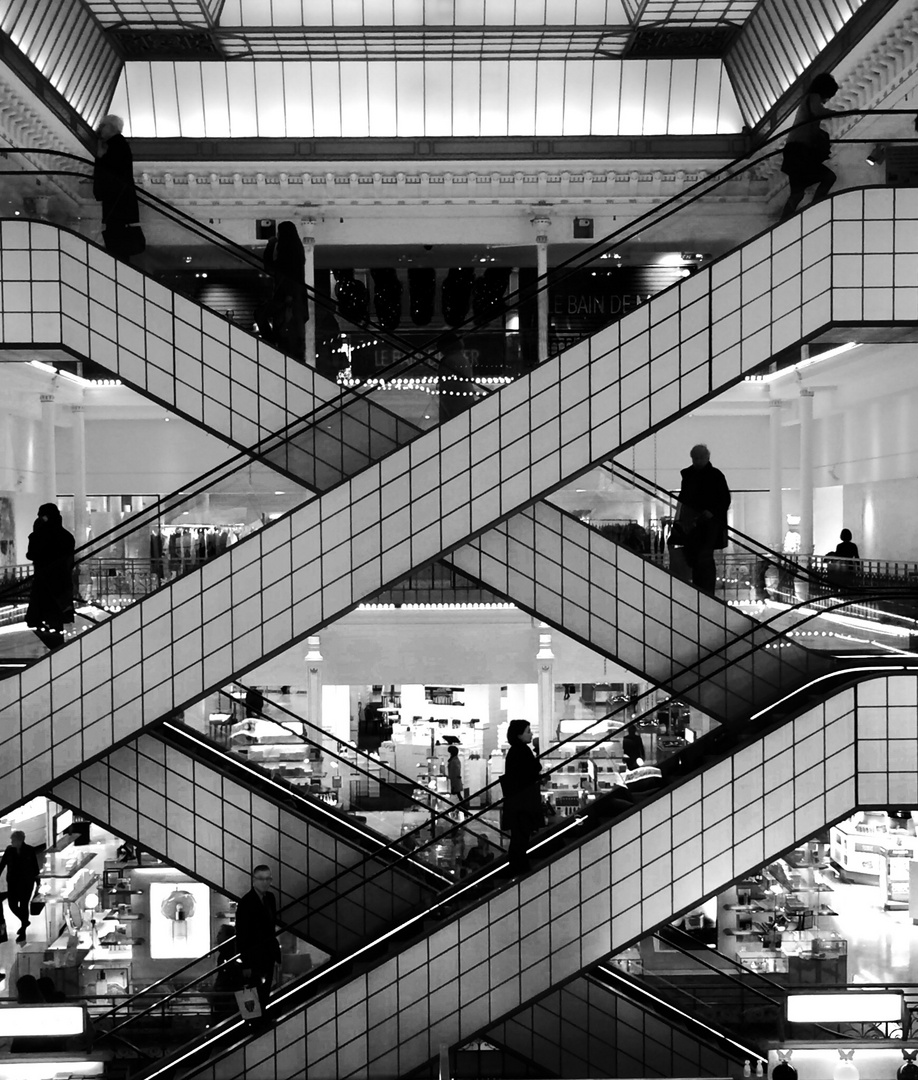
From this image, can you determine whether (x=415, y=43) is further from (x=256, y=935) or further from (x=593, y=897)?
(x=256, y=935)

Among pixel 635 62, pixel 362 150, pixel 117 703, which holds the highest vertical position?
pixel 635 62

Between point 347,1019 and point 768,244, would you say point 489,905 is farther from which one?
point 768,244

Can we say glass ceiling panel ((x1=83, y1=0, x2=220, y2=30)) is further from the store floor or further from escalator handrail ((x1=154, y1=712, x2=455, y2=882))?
the store floor

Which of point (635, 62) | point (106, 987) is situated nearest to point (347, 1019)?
point (106, 987)

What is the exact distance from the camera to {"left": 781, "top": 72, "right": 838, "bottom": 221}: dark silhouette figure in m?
9.80

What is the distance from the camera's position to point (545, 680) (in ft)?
83.5

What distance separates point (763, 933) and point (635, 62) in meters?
17.4

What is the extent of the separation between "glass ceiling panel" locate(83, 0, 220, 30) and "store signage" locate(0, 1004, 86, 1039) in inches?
671

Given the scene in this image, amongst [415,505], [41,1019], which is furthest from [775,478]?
[41,1019]

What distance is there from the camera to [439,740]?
28.6 meters

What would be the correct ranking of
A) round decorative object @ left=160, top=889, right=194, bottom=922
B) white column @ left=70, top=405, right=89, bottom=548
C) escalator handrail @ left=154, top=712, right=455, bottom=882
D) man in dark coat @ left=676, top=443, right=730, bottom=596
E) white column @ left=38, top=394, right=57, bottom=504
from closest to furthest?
1. man in dark coat @ left=676, top=443, right=730, bottom=596
2. escalator handrail @ left=154, top=712, right=455, bottom=882
3. round decorative object @ left=160, top=889, right=194, bottom=922
4. white column @ left=38, top=394, right=57, bottom=504
5. white column @ left=70, top=405, right=89, bottom=548

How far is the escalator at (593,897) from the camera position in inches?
409

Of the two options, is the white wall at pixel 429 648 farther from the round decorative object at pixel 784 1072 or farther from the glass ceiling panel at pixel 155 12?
the round decorative object at pixel 784 1072

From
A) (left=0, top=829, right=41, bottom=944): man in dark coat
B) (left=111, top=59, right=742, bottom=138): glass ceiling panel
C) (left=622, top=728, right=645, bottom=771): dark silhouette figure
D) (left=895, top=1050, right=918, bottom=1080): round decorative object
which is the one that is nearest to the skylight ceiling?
(left=111, top=59, right=742, bottom=138): glass ceiling panel
